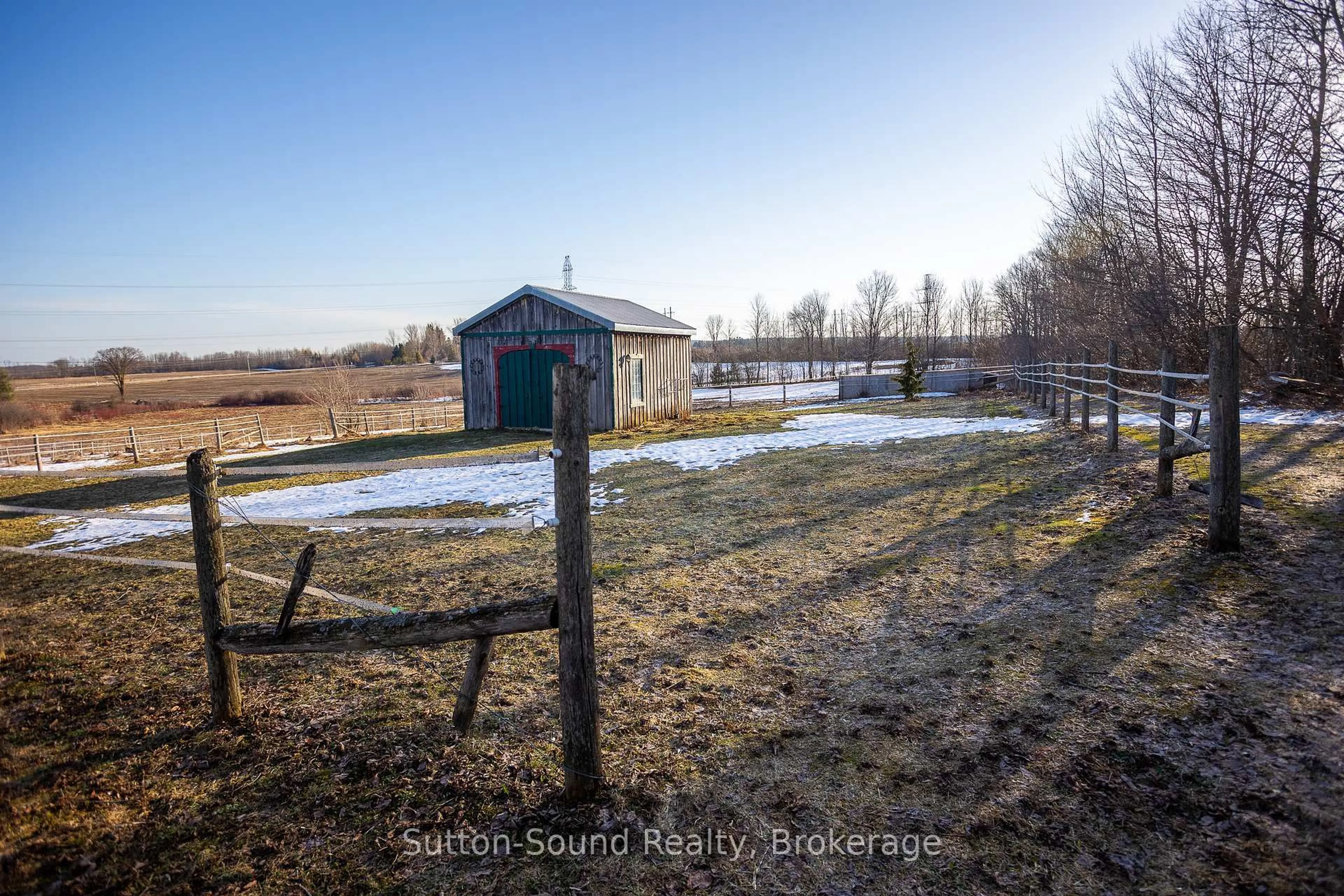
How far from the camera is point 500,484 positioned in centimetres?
1008

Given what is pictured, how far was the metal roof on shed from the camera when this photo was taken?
53.8 feet

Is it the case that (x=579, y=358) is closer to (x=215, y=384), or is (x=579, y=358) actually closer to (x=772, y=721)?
(x=772, y=721)

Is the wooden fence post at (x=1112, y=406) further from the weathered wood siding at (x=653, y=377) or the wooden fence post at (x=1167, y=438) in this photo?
the weathered wood siding at (x=653, y=377)

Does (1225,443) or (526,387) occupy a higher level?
(526,387)

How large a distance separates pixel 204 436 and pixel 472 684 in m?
24.5

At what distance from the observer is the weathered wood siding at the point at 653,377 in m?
17.0

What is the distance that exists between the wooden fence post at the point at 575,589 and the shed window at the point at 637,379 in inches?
593

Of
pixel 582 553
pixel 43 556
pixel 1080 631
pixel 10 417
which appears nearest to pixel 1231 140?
pixel 1080 631

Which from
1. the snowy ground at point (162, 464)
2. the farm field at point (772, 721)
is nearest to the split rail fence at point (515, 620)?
the farm field at point (772, 721)

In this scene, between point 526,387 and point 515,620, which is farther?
point 526,387

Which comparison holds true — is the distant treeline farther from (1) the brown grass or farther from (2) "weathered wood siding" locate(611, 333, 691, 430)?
(2) "weathered wood siding" locate(611, 333, 691, 430)

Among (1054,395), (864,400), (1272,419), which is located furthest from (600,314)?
(864,400)

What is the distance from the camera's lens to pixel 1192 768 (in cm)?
257

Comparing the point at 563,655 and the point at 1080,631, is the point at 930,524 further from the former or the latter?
the point at 563,655
